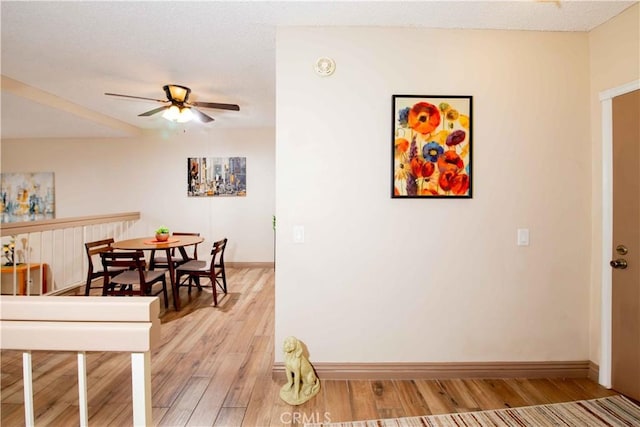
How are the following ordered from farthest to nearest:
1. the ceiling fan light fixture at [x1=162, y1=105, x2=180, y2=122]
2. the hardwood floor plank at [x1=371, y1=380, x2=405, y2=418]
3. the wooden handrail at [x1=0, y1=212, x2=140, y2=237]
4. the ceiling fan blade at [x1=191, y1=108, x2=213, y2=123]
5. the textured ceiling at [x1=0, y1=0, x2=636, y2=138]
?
the ceiling fan blade at [x1=191, y1=108, x2=213, y2=123] → the ceiling fan light fixture at [x1=162, y1=105, x2=180, y2=122] → the wooden handrail at [x1=0, y1=212, x2=140, y2=237] → the textured ceiling at [x1=0, y1=0, x2=636, y2=138] → the hardwood floor plank at [x1=371, y1=380, x2=405, y2=418]

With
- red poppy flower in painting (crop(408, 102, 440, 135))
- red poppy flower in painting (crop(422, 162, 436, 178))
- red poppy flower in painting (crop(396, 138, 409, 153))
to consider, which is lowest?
red poppy flower in painting (crop(422, 162, 436, 178))

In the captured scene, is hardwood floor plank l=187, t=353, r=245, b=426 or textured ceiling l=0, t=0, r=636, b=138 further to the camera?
textured ceiling l=0, t=0, r=636, b=138

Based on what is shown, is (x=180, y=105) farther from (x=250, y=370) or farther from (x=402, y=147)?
(x=250, y=370)

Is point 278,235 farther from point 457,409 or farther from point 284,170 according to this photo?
point 457,409

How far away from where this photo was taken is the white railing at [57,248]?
171 inches

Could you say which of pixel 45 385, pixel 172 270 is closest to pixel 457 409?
pixel 45 385

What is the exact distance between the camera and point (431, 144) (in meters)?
2.40

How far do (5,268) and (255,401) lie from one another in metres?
4.96

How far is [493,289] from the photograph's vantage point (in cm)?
245

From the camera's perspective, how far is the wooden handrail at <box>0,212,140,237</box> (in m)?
3.34

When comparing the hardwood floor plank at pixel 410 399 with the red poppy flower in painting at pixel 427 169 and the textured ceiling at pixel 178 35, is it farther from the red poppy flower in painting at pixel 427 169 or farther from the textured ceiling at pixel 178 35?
the textured ceiling at pixel 178 35

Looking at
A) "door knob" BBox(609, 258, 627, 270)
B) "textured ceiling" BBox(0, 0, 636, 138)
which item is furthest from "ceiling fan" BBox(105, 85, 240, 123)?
"door knob" BBox(609, 258, 627, 270)

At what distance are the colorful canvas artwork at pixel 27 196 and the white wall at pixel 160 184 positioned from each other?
183mm

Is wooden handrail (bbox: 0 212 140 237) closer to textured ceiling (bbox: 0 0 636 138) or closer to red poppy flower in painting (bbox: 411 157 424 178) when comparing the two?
textured ceiling (bbox: 0 0 636 138)
